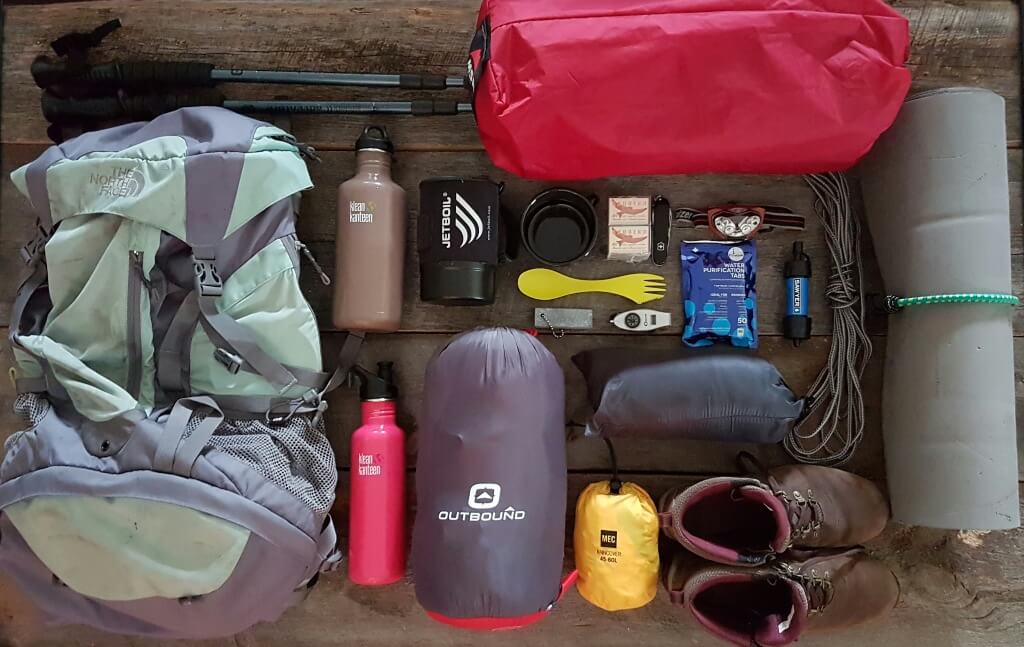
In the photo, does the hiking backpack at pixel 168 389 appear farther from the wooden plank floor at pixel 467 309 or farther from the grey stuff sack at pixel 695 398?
the grey stuff sack at pixel 695 398

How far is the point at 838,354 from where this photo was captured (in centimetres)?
133

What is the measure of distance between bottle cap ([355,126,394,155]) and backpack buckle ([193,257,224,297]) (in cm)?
33

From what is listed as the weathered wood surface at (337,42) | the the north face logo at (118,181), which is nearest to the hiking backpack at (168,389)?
the the north face logo at (118,181)

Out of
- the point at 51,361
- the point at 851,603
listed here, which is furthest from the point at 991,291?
the point at 51,361

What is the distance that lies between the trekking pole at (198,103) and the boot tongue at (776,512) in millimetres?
853

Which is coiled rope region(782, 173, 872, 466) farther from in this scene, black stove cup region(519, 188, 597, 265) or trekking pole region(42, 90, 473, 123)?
trekking pole region(42, 90, 473, 123)

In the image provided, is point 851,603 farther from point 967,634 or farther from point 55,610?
point 55,610

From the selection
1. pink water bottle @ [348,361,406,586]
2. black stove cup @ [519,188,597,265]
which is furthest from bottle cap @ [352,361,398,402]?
black stove cup @ [519,188,597,265]

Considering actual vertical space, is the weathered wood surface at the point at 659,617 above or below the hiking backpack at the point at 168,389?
below

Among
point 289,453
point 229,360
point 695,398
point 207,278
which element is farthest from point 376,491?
point 695,398

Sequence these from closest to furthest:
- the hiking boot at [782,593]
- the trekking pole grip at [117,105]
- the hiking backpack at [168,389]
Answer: the hiking backpack at [168,389] < the hiking boot at [782,593] < the trekking pole grip at [117,105]

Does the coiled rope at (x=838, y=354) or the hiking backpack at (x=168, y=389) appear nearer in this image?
the hiking backpack at (x=168, y=389)

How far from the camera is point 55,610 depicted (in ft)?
3.89

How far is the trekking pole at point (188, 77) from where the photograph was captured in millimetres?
1324
